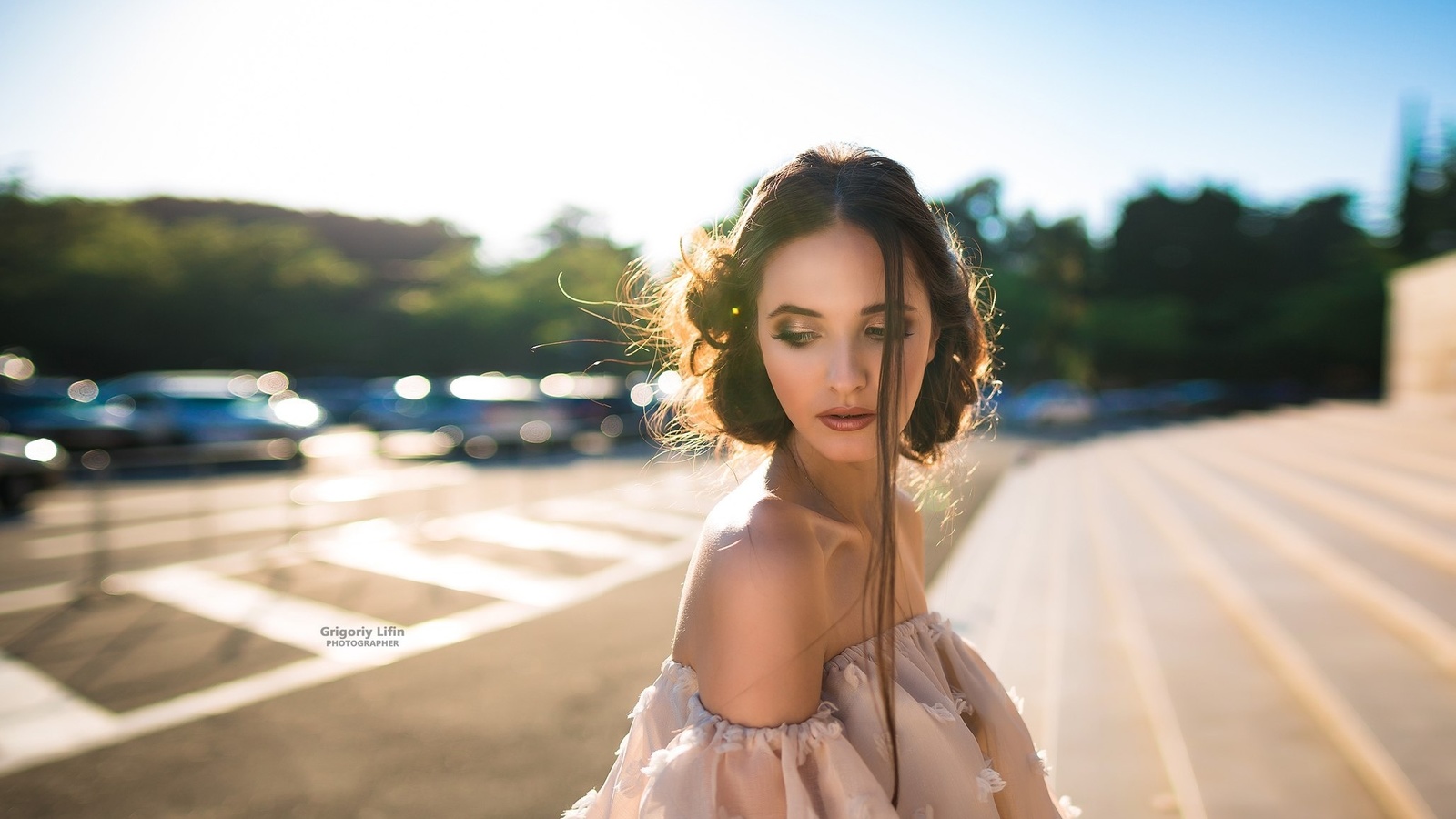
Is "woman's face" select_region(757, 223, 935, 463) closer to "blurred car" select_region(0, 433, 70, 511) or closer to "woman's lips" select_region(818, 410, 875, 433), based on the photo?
"woman's lips" select_region(818, 410, 875, 433)

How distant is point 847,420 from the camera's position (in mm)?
1259

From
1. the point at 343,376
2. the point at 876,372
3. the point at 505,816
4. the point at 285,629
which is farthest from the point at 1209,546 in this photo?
the point at 343,376

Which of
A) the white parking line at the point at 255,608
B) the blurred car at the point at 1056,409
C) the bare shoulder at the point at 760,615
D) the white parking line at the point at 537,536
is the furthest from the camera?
the blurred car at the point at 1056,409

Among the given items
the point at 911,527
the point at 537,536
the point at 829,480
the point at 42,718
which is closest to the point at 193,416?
the point at 537,536

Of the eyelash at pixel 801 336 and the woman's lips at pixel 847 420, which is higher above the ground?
the eyelash at pixel 801 336

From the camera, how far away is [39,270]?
30750 millimetres

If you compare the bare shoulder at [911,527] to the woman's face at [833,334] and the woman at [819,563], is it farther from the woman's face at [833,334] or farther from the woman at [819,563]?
the woman's face at [833,334]

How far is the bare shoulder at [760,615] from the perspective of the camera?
1031mm

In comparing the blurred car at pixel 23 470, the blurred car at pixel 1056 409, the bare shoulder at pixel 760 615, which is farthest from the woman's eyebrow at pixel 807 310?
the blurred car at pixel 1056 409

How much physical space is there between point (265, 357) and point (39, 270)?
8.56 metres

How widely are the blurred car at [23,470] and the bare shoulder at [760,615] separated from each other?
12.2m

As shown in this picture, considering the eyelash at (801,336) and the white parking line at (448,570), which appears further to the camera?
the white parking line at (448,570)

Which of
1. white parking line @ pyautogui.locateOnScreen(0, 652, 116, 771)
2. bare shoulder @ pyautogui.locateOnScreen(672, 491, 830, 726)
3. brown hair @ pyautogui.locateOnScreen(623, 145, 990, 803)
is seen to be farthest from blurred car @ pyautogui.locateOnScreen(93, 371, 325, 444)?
bare shoulder @ pyautogui.locateOnScreen(672, 491, 830, 726)

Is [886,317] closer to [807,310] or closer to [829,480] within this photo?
[807,310]
